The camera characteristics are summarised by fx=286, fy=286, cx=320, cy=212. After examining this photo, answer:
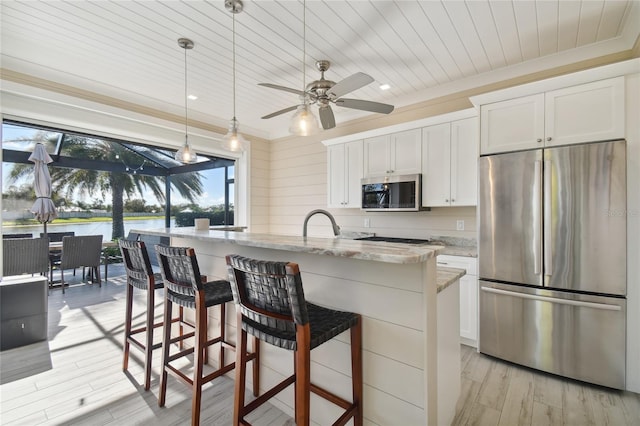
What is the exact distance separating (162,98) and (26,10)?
65.3 inches

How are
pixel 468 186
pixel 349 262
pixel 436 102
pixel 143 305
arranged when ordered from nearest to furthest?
pixel 349 262
pixel 468 186
pixel 436 102
pixel 143 305

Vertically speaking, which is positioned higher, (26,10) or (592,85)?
(26,10)

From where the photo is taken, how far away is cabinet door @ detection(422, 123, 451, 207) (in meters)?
3.24

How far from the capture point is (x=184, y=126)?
4234mm

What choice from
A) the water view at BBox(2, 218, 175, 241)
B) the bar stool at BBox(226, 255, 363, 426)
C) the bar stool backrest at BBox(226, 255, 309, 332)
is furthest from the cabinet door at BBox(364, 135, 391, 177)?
the water view at BBox(2, 218, 175, 241)

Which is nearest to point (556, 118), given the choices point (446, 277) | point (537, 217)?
point (537, 217)

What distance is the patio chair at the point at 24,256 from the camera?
12.7 feet

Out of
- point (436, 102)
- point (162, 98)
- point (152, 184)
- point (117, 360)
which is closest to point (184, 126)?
point (162, 98)

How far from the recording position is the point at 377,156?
3814mm

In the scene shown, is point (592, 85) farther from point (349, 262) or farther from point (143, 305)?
point (143, 305)

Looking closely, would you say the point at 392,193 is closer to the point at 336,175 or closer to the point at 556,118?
the point at 336,175

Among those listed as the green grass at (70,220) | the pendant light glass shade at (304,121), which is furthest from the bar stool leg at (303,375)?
the green grass at (70,220)

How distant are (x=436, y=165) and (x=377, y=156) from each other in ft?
2.60

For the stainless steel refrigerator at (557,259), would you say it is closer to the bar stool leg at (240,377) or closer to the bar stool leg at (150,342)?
the bar stool leg at (240,377)
